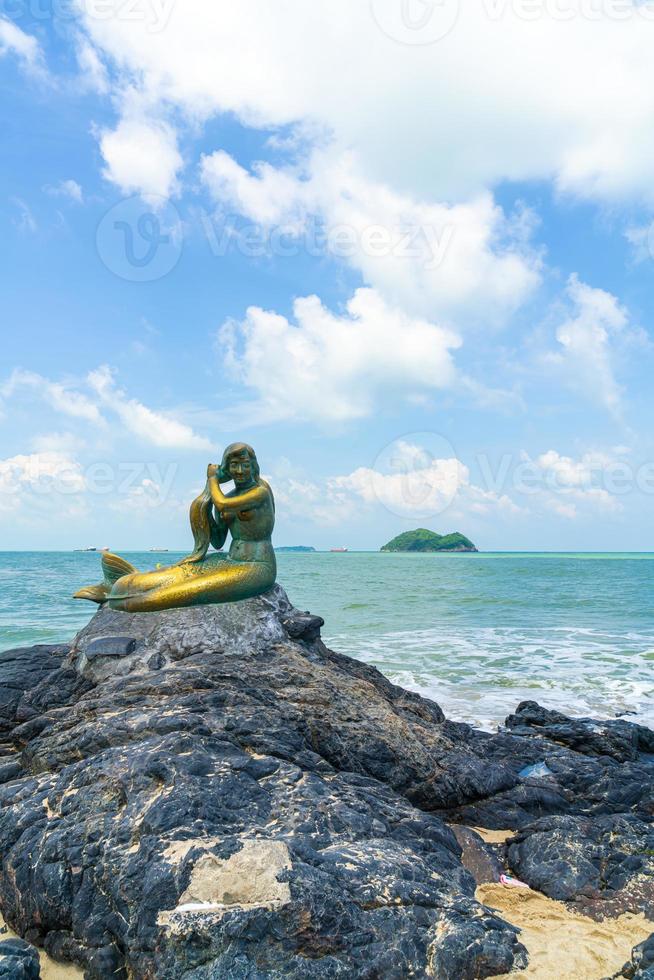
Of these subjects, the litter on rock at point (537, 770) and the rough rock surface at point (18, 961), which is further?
the litter on rock at point (537, 770)

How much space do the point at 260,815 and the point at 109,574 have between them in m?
4.65

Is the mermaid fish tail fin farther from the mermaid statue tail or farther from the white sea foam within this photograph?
the white sea foam

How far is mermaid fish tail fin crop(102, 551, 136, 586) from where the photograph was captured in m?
7.92

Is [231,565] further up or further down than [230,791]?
further up

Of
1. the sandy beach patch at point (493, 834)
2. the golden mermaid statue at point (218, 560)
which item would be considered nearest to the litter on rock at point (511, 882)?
the sandy beach patch at point (493, 834)

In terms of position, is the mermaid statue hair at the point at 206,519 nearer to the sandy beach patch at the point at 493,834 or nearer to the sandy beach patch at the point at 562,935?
the sandy beach patch at the point at 493,834

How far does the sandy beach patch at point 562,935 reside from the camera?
12.1 ft

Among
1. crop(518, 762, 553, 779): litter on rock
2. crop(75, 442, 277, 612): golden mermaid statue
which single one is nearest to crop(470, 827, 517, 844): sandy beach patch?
crop(518, 762, 553, 779): litter on rock

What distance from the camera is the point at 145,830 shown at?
383 centimetres

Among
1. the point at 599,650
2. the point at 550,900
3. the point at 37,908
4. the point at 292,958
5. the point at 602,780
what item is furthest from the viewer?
the point at 599,650

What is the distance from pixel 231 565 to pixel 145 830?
3.85 meters

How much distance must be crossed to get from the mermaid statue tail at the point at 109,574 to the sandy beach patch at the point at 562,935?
16.9ft

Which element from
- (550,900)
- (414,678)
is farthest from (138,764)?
(414,678)

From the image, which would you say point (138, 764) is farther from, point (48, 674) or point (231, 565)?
point (48, 674)
